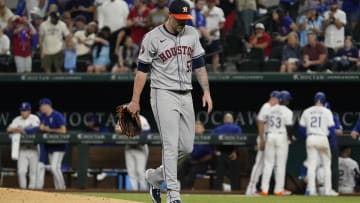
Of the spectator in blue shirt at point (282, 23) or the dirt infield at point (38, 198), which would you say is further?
the spectator in blue shirt at point (282, 23)

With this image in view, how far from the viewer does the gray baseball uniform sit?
888 centimetres

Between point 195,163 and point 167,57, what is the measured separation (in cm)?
793

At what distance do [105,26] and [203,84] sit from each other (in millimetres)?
9228

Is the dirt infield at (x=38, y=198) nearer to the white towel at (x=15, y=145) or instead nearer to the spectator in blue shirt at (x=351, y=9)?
the white towel at (x=15, y=145)

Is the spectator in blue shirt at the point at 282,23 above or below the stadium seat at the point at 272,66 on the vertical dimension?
above

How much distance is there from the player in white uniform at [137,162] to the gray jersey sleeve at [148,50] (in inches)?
293

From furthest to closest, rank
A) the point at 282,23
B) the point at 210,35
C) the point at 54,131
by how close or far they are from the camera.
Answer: the point at 282,23 → the point at 210,35 → the point at 54,131

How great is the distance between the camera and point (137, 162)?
1658cm

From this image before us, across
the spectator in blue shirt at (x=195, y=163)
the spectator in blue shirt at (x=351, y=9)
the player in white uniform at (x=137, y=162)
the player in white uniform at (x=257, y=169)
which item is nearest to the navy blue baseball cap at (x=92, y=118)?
the player in white uniform at (x=137, y=162)

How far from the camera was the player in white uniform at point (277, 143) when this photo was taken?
15242 mm

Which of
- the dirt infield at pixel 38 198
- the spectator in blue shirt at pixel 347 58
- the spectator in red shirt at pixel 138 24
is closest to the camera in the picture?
the dirt infield at pixel 38 198

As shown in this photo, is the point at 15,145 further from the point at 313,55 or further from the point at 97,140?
the point at 313,55

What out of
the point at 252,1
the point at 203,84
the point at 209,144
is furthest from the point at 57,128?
the point at 203,84

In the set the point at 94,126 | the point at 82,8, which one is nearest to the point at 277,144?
the point at 94,126
